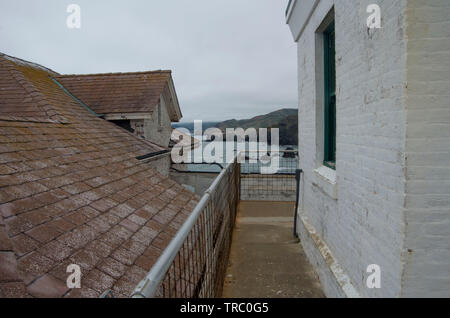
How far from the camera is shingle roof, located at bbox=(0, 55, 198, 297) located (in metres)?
2.42

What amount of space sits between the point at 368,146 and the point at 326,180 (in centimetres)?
127

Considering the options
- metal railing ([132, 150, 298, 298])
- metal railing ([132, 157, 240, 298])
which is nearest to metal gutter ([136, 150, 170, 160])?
metal railing ([132, 150, 298, 298])

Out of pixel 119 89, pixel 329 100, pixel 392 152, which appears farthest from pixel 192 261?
pixel 119 89

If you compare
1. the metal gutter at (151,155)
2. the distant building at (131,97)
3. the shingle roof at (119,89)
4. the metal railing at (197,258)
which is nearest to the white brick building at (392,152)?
the metal railing at (197,258)

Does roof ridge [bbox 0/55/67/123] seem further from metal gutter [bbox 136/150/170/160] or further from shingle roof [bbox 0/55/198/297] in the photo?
metal gutter [bbox 136/150/170/160]

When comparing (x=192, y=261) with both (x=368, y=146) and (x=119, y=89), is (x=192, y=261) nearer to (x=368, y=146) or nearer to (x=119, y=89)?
(x=368, y=146)

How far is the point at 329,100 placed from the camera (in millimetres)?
4227

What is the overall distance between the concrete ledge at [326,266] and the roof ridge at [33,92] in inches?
226

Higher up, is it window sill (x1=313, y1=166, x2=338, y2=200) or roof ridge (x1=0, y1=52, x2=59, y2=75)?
roof ridge (x1=0, y1=52, x2=59, y2=75)

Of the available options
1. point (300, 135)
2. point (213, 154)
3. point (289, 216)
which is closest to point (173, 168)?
point (213, 154)

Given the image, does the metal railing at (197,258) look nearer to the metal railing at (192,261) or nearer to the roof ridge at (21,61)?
the metal railing at (192,261)

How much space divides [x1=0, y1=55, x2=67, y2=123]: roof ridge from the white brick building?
5.99 meters

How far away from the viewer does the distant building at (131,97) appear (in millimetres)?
10164
